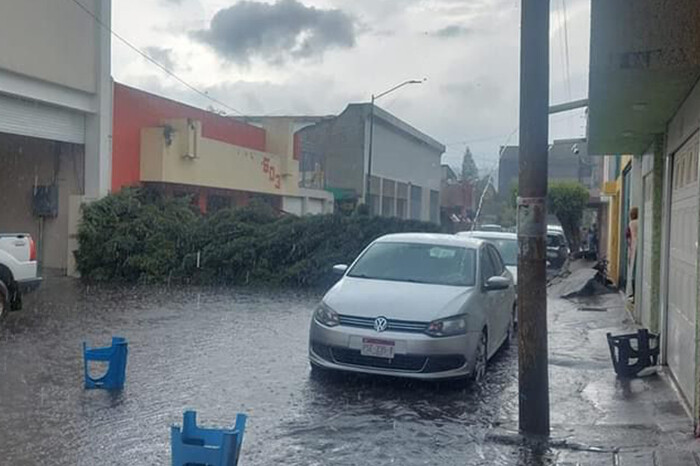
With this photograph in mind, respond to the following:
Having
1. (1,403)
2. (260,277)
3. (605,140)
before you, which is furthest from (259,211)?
(1,403)

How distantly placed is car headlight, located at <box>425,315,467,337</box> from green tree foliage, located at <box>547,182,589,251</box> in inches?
1416

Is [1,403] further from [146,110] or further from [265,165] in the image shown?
[265,165]

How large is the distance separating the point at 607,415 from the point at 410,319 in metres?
2.12

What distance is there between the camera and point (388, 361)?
8.35 m

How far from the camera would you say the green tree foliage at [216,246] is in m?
20.9

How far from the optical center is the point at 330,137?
4981 cm

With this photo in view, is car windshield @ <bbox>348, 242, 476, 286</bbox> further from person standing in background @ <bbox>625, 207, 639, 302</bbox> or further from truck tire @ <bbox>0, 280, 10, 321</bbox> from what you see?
person standing in background @ <bbox>625, 207, 639, 302</bbox>

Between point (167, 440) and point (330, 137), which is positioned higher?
point (330, 137)

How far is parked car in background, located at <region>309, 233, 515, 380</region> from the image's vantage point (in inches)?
329

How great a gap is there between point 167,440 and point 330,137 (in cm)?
4390

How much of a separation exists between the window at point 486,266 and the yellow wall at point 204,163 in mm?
16204

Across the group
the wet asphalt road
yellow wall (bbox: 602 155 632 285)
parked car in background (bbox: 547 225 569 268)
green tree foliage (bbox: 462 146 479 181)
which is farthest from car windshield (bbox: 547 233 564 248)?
green tree foliage (bbox: 462 146 479 181)

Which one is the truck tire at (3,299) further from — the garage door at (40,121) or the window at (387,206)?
the window at (387,206)

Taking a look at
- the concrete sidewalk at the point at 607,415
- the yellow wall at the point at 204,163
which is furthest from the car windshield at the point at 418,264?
the yellow wall at the point at 204,163
